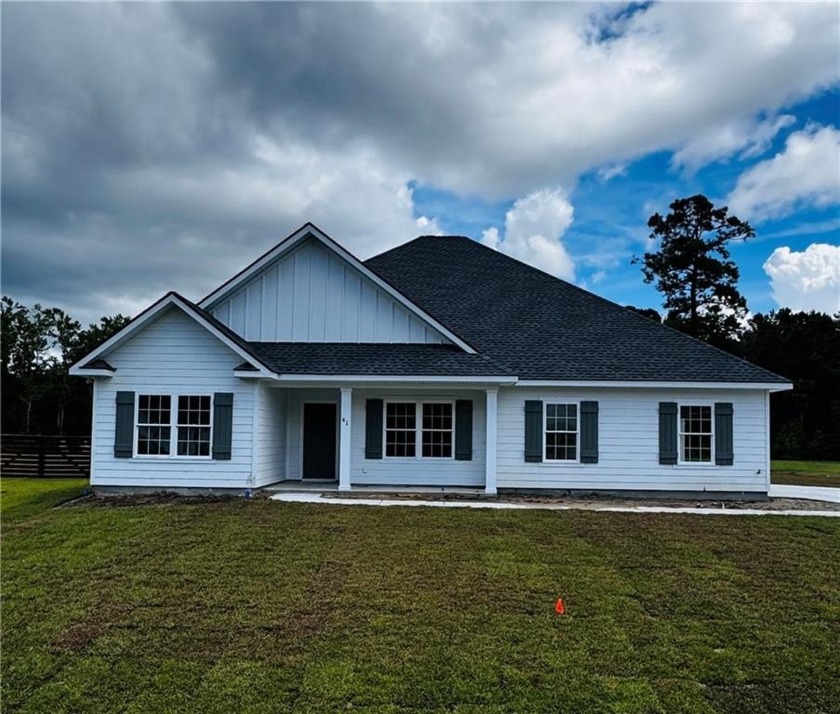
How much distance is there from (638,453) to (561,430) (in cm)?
183

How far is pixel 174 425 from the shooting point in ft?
47.4

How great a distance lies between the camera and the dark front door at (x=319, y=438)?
55.5 feet

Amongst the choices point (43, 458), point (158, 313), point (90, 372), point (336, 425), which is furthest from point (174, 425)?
point (43, 458)

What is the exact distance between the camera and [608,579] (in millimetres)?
8039

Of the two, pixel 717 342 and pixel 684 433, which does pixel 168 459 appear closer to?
pixel 684 433

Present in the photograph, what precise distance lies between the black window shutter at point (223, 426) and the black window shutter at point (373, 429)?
3337mm

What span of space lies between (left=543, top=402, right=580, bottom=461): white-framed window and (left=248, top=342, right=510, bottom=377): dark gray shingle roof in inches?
70.3

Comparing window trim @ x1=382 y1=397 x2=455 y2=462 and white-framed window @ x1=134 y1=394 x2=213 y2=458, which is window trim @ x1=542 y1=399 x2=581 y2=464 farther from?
white-framed window @ x1=134 y1=394 x2=213 y2=458

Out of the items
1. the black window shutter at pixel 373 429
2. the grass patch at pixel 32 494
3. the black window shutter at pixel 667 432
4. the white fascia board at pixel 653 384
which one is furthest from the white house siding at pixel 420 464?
the grass patch at pixel 32 494

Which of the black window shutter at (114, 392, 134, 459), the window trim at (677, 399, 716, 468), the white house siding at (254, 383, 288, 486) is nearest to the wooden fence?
the black window shutter at (114, 392, 134, 459)

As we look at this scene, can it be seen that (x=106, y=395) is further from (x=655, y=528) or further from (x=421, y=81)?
(x=655, y=528)

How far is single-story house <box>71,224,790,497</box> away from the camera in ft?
47.2

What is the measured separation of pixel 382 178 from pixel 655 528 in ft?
41.6

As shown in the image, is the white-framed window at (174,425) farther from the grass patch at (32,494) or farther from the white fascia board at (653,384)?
the white fascia board at (653,384)
